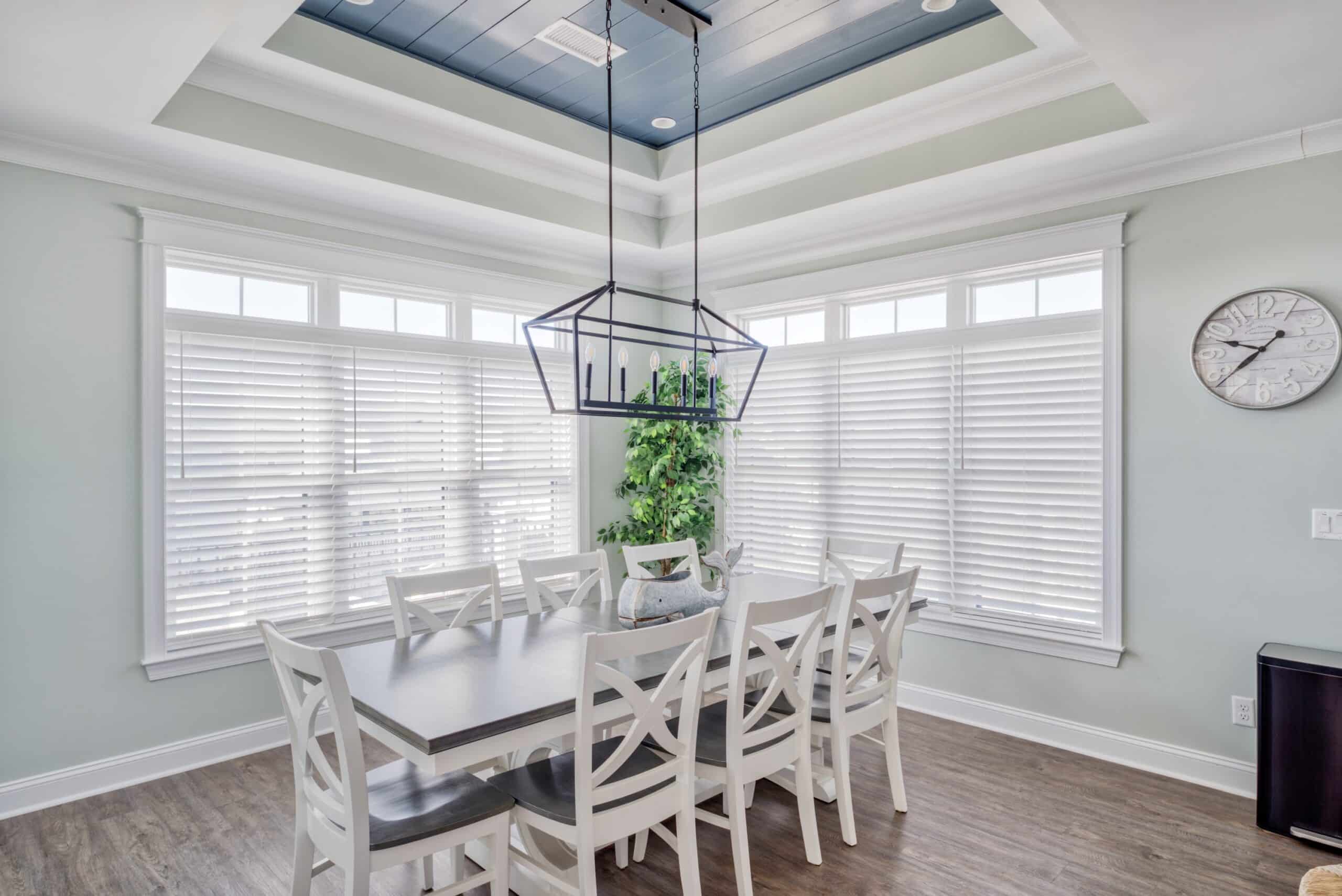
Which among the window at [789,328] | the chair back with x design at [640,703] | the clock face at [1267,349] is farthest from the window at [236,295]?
the clock face at [1267,349]

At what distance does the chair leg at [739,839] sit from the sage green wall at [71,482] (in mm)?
2593

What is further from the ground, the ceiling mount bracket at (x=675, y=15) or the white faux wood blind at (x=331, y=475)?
the ceiling mount bracket at (x=675, y=15)

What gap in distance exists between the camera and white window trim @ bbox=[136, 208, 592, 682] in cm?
332

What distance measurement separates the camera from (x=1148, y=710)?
3.41 metres

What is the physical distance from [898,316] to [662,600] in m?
2.36

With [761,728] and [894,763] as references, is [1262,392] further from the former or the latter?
[761,728]

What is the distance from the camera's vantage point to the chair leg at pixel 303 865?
6.96 feet

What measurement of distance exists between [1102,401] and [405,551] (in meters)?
3.61

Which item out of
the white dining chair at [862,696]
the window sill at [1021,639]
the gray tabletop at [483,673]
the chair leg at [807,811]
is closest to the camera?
the gray tabletop at [483,673]

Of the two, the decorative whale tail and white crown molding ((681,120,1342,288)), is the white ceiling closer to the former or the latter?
white crown molding ((681,120,1342,288))

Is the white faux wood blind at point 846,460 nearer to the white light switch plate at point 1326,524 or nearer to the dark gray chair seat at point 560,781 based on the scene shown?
the white light switch plate at point 1326,524

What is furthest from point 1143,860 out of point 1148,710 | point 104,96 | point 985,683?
point 104,96

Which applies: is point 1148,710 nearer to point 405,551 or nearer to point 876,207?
point 876,207

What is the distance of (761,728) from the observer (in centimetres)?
262
